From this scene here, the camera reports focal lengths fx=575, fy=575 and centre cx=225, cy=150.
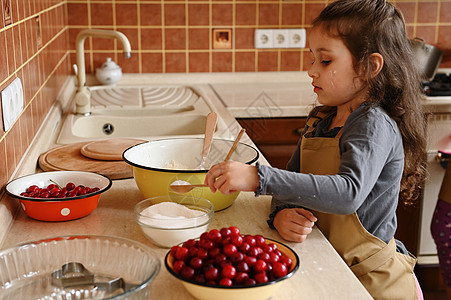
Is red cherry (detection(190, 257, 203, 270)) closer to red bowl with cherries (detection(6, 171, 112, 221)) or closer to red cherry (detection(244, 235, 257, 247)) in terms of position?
red cherry (detection(244, 235, 257, 247))

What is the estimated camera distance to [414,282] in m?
1.21

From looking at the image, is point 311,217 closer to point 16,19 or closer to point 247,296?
point 247,296

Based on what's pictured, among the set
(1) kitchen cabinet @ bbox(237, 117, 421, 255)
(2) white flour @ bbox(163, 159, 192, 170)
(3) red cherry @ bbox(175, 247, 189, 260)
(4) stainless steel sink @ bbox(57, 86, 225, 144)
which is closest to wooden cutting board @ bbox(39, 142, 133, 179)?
(2) white flour @ bbox(163, 159, 192, 170)

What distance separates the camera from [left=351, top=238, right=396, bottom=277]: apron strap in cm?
115

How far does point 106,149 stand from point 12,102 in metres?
0.39

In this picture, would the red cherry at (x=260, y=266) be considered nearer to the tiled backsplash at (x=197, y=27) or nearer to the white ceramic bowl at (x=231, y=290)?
the white ceramic bowl at (x=231, y=290)

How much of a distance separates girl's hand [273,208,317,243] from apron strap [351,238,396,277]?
0.15 meters

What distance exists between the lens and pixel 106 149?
158 cm

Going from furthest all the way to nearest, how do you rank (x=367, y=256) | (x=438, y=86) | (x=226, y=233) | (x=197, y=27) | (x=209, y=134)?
1. (x=197, y=27)
2. (x=438, y=86)
3. (x=209, y=134)
4. (x=367, y=256)
5. (x=226, y=233)

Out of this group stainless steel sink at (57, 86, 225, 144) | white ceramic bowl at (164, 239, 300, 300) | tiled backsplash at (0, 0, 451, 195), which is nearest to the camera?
white ceramic bowl at (164, 239, 300, 300)

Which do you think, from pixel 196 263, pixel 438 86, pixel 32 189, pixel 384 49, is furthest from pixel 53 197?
pixel 438 86

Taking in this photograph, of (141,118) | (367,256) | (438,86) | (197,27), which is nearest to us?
(367,256)

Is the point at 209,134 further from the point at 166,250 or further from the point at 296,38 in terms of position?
the point at 296,38

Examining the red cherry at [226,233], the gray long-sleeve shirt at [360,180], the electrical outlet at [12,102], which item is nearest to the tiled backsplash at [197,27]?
the electrical outlet at [12,102]
